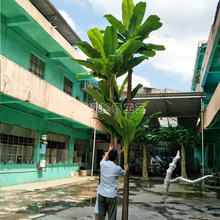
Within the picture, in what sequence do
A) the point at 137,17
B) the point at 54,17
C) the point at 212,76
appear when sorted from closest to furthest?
1. the point at 137,17
2. the point at 54,17
3. the point at 212,76

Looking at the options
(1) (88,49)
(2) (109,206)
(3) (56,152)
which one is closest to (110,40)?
(1) (88,49)

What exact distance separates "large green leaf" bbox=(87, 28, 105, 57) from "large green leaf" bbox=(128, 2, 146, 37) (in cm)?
72

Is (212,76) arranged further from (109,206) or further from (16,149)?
(109,206)

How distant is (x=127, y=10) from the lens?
509cm

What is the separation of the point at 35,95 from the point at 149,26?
247 inches

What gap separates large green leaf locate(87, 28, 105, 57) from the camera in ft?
15.9

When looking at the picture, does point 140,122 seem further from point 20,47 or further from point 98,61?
point 20,47

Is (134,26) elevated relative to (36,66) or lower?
lower

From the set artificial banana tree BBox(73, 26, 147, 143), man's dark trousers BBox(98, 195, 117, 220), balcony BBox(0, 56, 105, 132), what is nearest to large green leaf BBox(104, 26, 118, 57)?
artificial banana tree BBox(73, 26, 147, 143)

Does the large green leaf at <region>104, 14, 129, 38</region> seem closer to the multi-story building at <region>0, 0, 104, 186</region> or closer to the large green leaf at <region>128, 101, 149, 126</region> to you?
the large green leaf at <region>128, 101, 149, 126</region>

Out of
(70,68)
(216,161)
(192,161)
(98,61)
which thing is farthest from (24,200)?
(192,161)

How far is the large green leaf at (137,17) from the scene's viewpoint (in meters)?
4.83

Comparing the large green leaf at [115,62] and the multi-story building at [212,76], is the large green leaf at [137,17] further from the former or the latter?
the multi-story building at [212,76]

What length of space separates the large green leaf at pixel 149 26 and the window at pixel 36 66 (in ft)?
28.0
